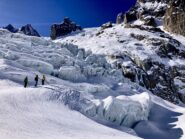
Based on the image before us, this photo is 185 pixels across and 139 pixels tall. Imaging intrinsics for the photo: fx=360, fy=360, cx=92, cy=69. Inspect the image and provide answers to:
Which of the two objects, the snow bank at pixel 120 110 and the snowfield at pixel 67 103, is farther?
the snow bank at pixel 120 110

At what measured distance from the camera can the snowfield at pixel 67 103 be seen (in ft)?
96.0

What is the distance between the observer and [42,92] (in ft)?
126

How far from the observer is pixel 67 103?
3869 cm

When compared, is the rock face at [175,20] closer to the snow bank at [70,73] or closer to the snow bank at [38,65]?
the snow bank at [70,73]

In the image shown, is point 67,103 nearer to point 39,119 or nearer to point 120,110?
point 120,110

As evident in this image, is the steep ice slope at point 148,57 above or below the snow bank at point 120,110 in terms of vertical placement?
above

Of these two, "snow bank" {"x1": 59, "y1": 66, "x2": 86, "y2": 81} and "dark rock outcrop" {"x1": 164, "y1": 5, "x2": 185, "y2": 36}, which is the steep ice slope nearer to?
"dark rock outcrop" {"x1": 164, "y1": 5, "x2": 185, "y2": 36}

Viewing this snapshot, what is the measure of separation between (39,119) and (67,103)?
8.77 meters

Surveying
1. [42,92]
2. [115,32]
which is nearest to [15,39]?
[42,92]

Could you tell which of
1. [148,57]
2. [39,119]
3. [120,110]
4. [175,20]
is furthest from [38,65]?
[175,20]

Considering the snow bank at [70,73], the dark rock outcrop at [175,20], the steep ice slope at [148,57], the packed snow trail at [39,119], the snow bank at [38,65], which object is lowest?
the packed snow trail at [39,119]

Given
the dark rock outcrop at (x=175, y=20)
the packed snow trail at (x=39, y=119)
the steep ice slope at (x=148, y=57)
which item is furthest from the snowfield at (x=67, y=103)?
the dark rock outcrop at (x=175, y=20)

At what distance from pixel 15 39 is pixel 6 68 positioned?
22627 millimetres

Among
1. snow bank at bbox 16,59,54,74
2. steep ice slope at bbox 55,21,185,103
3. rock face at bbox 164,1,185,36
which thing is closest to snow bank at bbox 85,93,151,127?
snow bank at bbox 16,59,54,74
